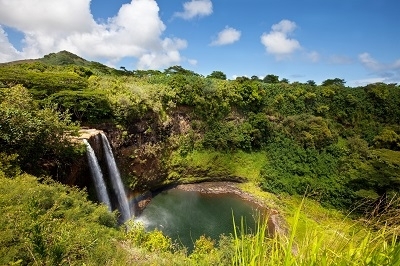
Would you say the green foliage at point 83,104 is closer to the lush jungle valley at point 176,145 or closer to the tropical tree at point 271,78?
the lush jungle valley at point 176,145

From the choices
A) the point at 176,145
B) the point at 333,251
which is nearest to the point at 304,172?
the point at 176,145

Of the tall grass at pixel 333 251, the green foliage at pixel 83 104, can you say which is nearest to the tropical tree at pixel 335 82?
the green foliage at pixel 83 104

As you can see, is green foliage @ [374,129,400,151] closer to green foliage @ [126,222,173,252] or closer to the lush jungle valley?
the lush jungle valley

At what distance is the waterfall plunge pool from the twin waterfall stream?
1870 millimetres

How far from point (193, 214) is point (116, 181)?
20.9ft

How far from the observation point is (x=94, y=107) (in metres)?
17.0

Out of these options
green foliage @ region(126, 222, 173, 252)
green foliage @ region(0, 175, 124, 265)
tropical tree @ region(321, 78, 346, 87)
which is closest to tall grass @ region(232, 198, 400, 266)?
green foliage @ region(0, 175, 124, 265)

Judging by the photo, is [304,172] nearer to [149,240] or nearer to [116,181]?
[116,181]

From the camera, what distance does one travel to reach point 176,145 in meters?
24.4

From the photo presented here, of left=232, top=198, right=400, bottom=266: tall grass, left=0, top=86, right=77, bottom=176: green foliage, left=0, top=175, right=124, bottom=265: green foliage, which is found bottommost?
left=0, top=175, right=124, bottom=265: green foliage

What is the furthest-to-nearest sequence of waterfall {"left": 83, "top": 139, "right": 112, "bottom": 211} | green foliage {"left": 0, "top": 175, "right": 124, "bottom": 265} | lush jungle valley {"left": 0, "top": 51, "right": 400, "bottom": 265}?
1. waterfall {"left": 83, "top": 139, "right": 112, "bottom": 211}
2. lush jungle valley {"left": 0, "top": 51, "right": 400, "bottom": 265}
3. green foliage {"left": 0, "top": 175, "right": 124, "bottom": 265}

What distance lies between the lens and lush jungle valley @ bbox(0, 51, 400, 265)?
29.6ft

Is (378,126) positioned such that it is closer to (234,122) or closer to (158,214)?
(234,122)

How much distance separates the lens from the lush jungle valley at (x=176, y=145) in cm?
901
